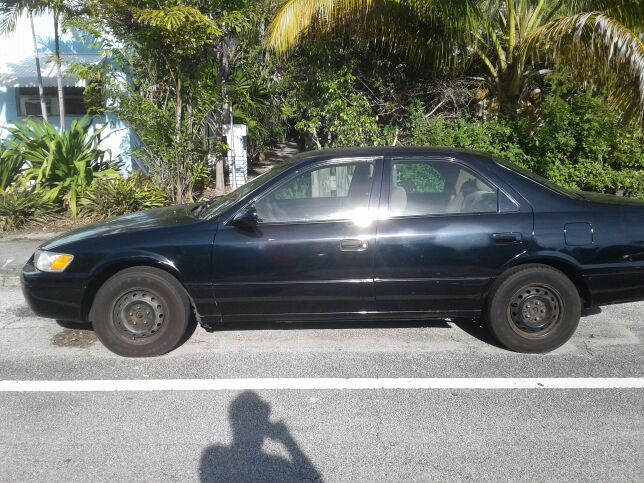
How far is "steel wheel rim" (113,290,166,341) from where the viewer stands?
15.4 ft

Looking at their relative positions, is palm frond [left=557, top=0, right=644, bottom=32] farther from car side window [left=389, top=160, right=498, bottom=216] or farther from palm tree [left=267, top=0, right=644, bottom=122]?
car side window [left=389, top=160, right=498, bottom=216]

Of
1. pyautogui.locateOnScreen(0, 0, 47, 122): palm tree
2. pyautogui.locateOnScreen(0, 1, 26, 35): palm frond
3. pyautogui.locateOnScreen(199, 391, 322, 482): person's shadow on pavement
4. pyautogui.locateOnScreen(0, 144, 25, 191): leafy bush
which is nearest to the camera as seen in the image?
pyautogui.locateOnScreen(199, 391, 322, 482): person's shadow on pavement

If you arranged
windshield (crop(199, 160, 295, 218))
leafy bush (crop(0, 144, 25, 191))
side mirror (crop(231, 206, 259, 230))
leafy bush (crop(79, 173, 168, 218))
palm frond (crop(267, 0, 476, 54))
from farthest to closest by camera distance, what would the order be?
1. leafy bush (crop(0, 144, 25, 191))
2. leafy bush (crop(79, 173, 168, 218))
3. palm frond (crop(267, 0, 476, 54))
4. windshield (crop(199, 160, 295, 218))
5. side mirror (crop(231, 206, 259, 230))

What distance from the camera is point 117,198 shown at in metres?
9.11

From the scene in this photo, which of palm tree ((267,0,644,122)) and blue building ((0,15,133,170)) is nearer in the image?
palm tree ((267,0,644,122))

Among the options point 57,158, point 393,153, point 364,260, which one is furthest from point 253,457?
point 57,158

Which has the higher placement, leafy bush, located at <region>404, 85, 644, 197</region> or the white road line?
leafy bush, located at <region>404, 85, 644, 197</region>

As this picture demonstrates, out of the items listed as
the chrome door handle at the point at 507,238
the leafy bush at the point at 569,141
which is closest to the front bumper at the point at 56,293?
the chrome door handle at the point at 507,238

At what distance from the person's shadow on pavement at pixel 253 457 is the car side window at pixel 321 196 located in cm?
154

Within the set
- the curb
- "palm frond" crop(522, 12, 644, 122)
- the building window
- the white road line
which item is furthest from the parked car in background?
the building window

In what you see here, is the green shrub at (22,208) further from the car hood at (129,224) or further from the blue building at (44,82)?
the car hood at (129,224)

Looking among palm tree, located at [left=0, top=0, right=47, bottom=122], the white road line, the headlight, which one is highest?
palm tree, located at [left=0, top=0, right=47, bottom=122]

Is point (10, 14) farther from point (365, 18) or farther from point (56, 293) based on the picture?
point (56, 293)

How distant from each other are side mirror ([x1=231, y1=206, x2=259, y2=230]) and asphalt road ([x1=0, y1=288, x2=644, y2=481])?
3.46 feet
